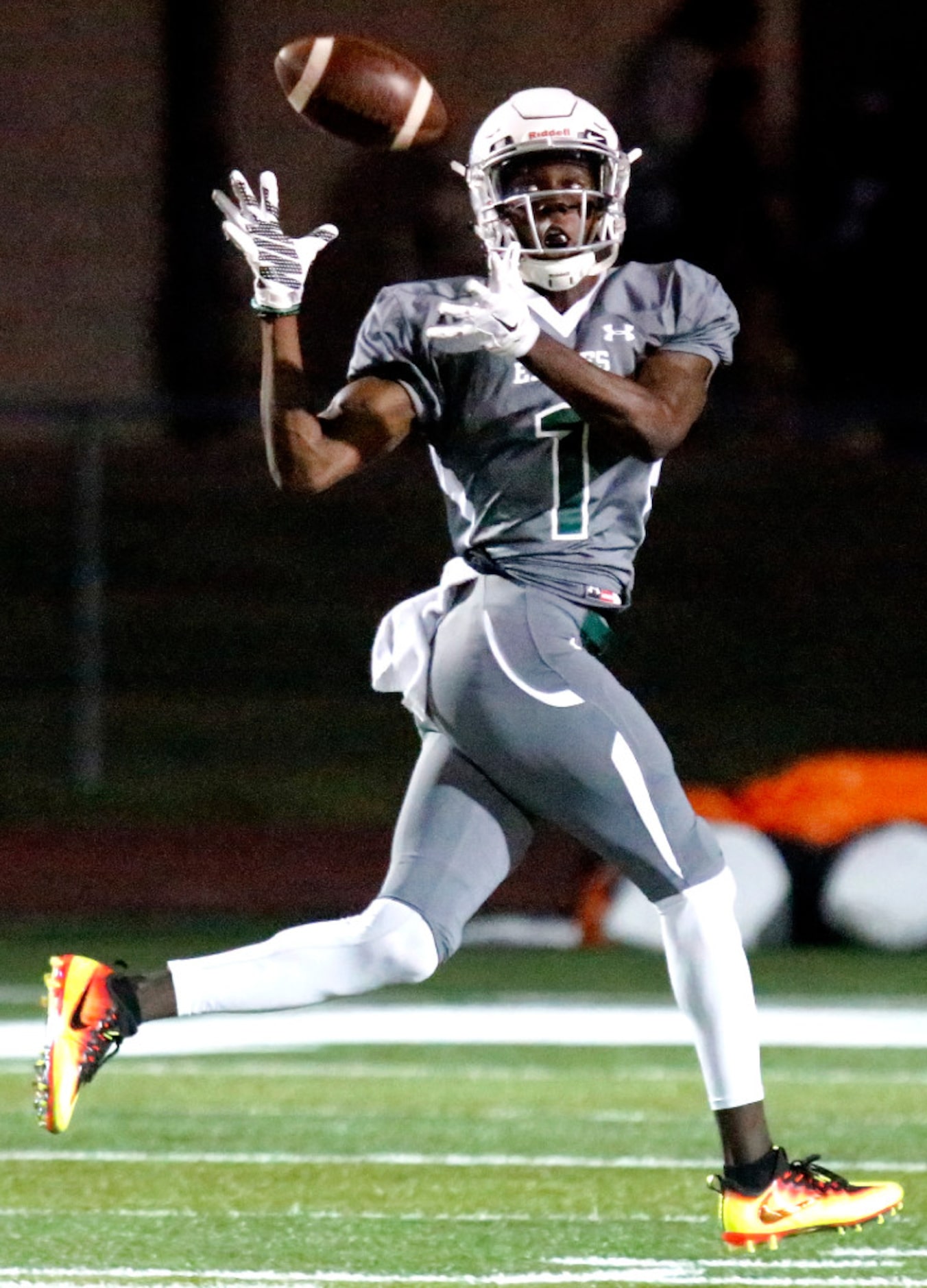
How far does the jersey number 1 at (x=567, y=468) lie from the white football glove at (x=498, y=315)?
21cm

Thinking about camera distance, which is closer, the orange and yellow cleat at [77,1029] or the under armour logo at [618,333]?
the orange and yellow cleat at [77,1029]

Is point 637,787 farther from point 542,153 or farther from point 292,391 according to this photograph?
point 542,153

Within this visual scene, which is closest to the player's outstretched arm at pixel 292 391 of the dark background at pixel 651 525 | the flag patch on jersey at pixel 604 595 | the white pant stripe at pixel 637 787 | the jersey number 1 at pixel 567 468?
the jersey number 1 at pixel 567 468

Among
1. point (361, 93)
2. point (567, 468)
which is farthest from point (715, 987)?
point (361, 93)

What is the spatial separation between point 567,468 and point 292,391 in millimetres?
439

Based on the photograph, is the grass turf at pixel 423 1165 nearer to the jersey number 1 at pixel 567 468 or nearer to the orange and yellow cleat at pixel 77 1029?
the orange and yellow cleat at pixel 77 1029

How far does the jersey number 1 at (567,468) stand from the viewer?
4.19 m

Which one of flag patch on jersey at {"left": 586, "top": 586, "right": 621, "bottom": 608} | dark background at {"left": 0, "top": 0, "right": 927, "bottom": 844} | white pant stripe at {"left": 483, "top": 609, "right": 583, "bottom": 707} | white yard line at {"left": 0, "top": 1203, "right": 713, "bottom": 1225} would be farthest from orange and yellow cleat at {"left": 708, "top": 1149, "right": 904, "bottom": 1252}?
dark background at {"left": 0, "top": 0, "right": 927, "bottom": 844}

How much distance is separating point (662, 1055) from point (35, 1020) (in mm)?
1743

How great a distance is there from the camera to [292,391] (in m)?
4.19

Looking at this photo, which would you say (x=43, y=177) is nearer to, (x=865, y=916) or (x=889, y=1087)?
(x=865, y=916)

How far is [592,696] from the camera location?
4.09 meters

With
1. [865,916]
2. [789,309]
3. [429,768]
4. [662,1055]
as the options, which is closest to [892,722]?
[789,309]

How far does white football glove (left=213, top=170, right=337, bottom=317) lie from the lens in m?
4.13
